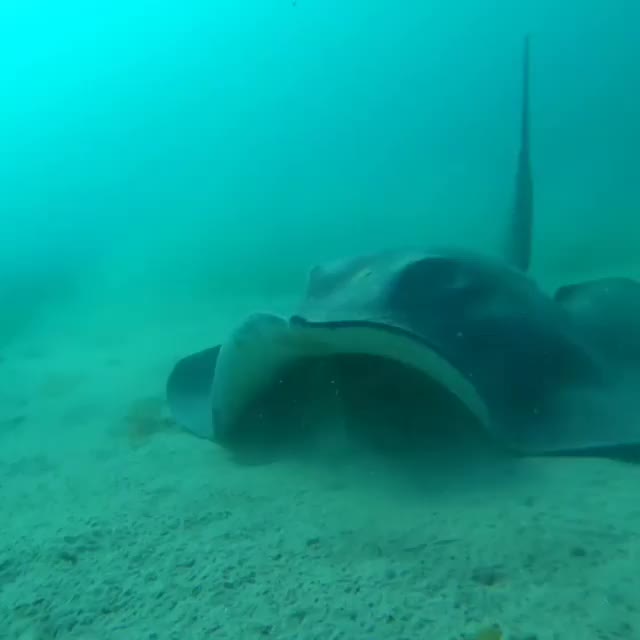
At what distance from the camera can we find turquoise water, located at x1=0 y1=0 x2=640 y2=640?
2891mm

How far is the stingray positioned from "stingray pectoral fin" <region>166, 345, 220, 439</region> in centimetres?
1

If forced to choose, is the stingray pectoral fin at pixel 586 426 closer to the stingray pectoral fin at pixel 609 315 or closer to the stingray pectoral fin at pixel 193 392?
the stingray pectoral fin at pixel 609 315

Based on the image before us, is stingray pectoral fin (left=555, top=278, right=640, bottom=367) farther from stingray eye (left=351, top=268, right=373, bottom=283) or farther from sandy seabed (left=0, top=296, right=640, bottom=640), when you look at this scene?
stingray eye (left=351, top=268, right=373, bottom=283)

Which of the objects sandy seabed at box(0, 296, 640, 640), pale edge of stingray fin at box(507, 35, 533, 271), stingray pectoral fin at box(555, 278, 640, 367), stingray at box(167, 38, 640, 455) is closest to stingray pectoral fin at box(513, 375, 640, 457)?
stingray at box(167, 38, 640, 455)

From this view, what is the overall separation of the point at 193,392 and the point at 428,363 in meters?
2.32

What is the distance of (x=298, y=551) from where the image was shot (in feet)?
8.86

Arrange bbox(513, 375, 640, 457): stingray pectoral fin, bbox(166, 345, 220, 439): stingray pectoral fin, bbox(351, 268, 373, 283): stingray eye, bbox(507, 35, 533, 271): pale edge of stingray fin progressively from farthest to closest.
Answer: bbox(507, 35, 533, 271): pale edge of stingray fin, bbox(166, 345, 220, 439): stingray pectoral fin, bbox(351, 268, 373, 283): stingray eye, bbox(513, 375, 640, 457): stingray pectoral fin

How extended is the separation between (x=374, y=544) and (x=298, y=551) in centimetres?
33

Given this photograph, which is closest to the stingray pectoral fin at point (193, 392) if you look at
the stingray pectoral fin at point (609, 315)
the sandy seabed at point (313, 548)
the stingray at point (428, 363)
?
the stingray at point (428, 363)

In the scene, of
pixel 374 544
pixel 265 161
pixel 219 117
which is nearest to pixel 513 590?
pixel 374 544

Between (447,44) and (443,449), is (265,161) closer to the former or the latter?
(447,44)

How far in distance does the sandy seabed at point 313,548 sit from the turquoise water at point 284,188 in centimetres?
2

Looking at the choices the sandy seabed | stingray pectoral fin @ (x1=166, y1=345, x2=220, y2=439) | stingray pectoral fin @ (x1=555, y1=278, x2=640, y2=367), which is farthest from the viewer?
stingray pectoral fin @ (x1=166, y1=345, x2=220, y2=439)

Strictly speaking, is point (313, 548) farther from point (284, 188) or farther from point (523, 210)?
point (284, 188)
